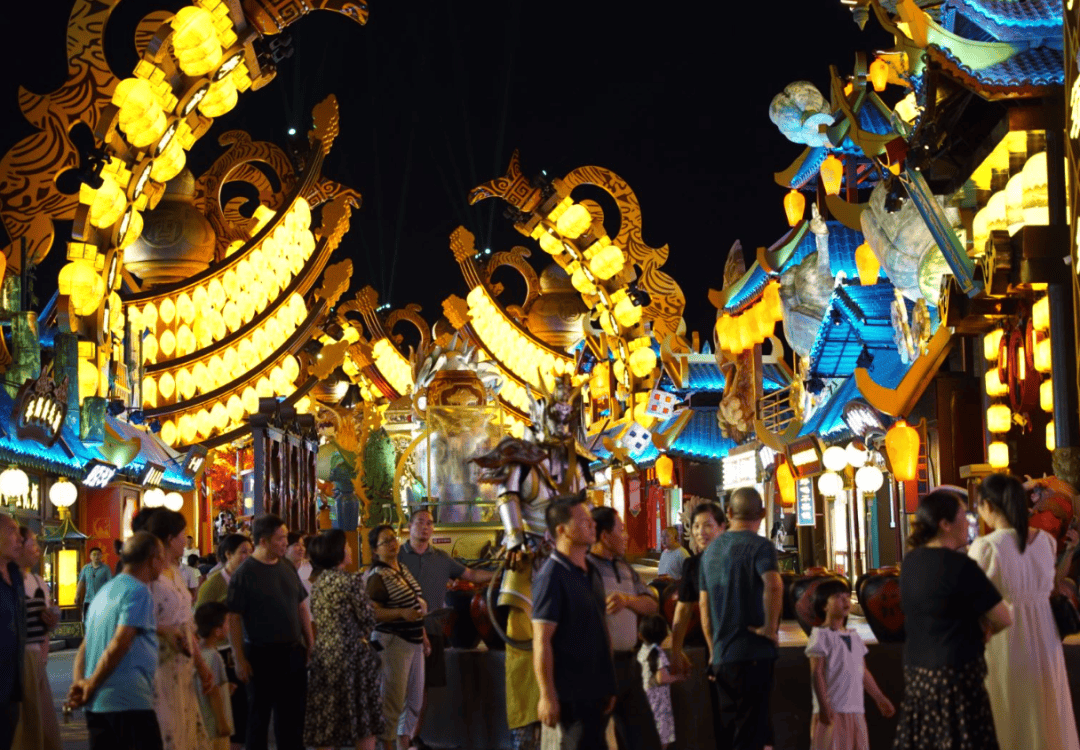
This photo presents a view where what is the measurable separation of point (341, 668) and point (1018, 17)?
928cm

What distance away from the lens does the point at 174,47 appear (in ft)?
69.5

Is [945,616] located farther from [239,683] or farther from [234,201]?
[234,201]

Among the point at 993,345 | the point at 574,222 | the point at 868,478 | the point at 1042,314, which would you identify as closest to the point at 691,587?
the point at 1042,314

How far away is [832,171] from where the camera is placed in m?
26.4

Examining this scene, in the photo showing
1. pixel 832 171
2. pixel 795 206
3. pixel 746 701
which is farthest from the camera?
pixel 795 206

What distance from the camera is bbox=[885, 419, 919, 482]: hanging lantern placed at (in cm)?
1973

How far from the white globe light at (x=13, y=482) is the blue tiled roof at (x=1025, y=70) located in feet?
43.5

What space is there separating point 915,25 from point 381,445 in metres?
24.4

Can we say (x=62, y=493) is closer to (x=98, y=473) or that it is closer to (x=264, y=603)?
(x=98, y=473)

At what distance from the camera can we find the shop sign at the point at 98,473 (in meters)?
24.0

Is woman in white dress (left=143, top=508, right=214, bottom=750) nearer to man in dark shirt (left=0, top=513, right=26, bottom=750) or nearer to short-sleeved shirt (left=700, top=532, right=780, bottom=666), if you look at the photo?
man in dark shirt (left=0, top=513, right=26, bottom=750)

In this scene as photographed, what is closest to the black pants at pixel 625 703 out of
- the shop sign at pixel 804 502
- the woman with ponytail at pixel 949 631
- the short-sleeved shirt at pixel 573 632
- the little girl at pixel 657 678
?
the little girl at pixel 657 678

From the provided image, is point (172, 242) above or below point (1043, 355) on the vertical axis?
above

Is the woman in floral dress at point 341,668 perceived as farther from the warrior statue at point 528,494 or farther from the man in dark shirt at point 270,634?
the warrior statue at point 528,494
